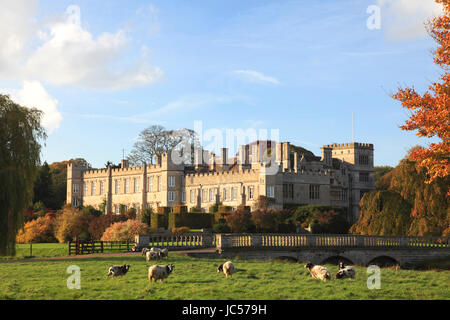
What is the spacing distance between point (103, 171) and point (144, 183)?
8.86 m

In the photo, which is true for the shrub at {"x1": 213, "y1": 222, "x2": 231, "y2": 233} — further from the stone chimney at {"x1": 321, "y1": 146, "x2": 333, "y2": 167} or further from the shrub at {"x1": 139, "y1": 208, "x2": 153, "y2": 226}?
the stone chimney at {"x1": 321, "y1": 146, "x2": 333, "y2": 167}

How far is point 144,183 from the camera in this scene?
7619 cm

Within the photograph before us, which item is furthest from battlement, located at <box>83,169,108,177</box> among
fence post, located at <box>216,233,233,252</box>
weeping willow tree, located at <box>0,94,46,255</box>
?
weeping willow tree, located at <box>0,94,46,255</box>

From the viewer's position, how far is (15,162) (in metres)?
25.3

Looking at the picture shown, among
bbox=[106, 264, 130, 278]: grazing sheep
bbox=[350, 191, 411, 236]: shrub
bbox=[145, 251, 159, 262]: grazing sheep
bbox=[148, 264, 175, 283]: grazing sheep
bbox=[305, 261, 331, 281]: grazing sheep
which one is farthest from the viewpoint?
bbox=[350, 191, 411, 236]: shrub

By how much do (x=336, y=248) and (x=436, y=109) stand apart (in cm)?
1339

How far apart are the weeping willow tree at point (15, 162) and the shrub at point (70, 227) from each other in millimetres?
26191

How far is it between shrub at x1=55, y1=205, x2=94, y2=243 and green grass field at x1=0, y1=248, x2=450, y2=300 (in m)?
30.6

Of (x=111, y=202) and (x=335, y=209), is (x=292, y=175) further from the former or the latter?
(x=111, y=202)

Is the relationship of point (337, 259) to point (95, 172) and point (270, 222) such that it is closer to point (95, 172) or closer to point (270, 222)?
point (270, 222)

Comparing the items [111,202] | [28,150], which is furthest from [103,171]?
[28,150]

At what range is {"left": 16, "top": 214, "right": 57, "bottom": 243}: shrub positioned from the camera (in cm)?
5331

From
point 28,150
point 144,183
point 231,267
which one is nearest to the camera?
point 231,267

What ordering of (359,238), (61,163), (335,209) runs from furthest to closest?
(61,163), (335,209), (359,238)
